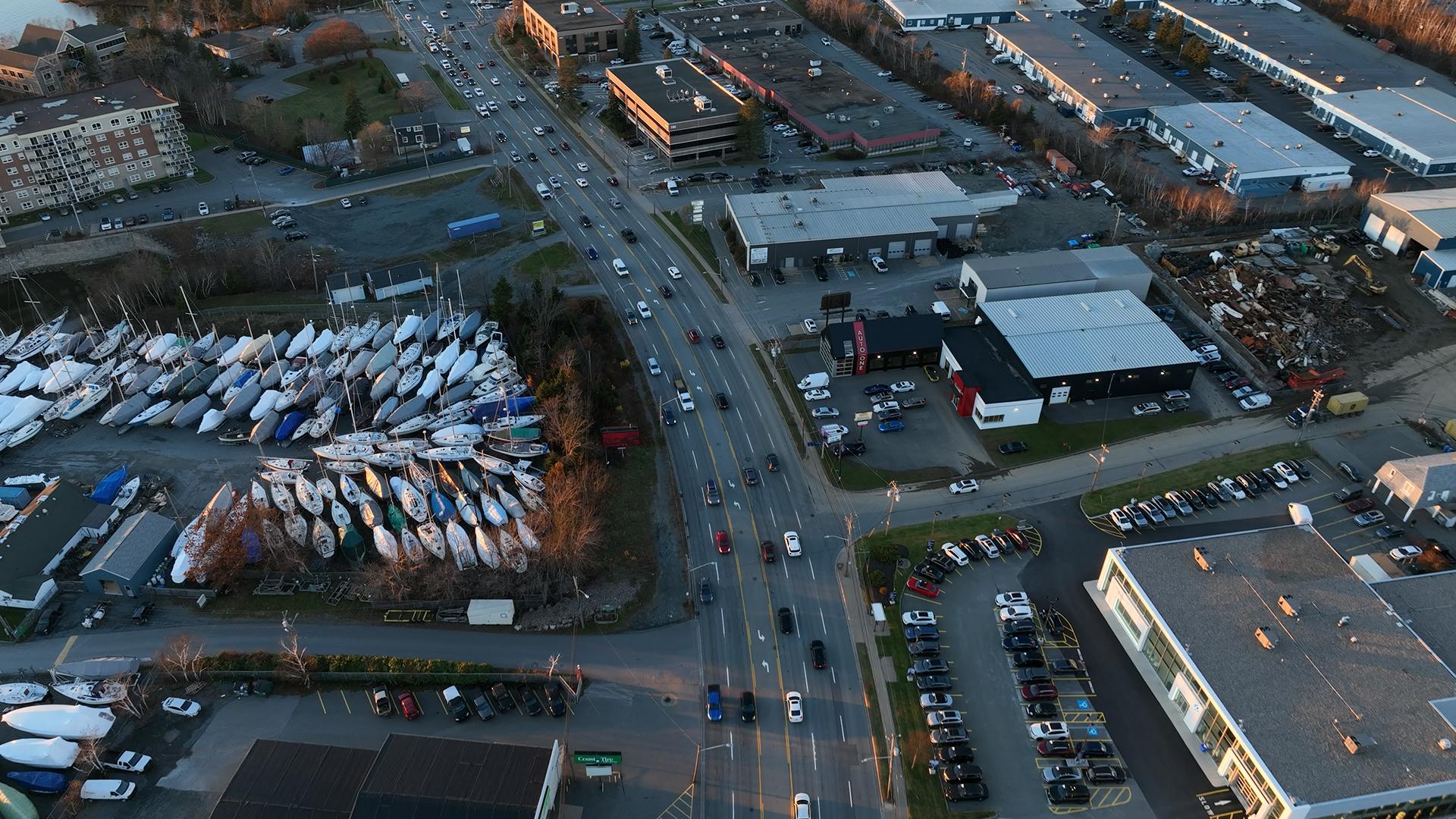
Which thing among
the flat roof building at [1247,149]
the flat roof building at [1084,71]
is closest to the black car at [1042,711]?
the flat roof building at [1247,149]

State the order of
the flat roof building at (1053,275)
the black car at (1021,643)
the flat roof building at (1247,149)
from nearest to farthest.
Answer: the black car at (1021,643) < the flat roof building at (1053,275) < the flat roof building at (1247,149)

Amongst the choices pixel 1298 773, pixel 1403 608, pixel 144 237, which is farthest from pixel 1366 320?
pixel 144 237

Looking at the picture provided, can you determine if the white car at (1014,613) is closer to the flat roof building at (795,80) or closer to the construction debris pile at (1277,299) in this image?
the construction debris pile at (1277,299)

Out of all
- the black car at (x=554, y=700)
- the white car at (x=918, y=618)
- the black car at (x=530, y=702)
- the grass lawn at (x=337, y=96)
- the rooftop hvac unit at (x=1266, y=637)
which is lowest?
the black car at (x=530, y=702)

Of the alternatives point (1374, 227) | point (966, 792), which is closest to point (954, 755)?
point (966, 792)

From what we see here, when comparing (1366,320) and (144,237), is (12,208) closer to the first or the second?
(144,237)

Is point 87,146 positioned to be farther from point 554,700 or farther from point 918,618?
point 918,618
